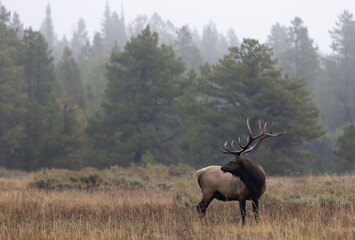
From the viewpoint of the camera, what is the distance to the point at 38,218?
7.85 meters

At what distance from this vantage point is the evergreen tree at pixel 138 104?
26.9 m

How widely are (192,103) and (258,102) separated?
13.8ft

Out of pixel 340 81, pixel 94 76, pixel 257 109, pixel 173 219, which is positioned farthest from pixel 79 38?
pixel 173 219

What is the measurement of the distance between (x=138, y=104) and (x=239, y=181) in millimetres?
20618

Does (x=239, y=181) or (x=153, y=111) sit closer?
(x=239, y=181)

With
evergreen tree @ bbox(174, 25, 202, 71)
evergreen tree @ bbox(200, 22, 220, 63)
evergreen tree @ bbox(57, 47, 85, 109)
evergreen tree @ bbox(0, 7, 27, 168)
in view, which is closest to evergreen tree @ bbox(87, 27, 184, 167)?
evergreen tree @ bbox(0, 7, 27, 168)

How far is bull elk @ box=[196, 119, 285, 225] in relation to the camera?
23.0 feet

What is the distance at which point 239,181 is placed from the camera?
23.5 feet

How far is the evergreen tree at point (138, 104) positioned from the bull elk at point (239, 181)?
19225 millimetres

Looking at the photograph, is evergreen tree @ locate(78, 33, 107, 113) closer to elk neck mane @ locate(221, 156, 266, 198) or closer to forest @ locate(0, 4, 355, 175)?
forest @ locate(0, 4, 355, 175)

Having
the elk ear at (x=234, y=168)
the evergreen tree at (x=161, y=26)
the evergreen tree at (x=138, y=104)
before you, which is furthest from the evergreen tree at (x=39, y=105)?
the evergreen tree at (x=161, y=26)

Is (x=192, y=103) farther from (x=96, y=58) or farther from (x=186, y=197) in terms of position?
(x=96, y=58)

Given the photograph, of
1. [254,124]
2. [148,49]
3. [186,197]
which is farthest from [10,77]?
[186,197]

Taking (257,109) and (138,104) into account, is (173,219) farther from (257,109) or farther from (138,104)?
(138,104)
